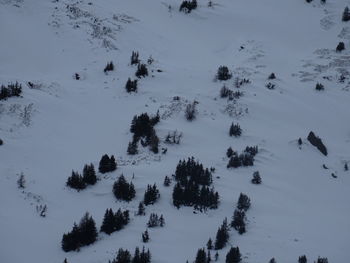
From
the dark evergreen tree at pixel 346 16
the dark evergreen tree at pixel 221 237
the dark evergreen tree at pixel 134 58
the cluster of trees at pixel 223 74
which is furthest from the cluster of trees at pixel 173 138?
the dark evergreen tree at pixel 346 16

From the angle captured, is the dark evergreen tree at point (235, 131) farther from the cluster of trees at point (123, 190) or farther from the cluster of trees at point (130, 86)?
the cluster of trees at point (123, 190)

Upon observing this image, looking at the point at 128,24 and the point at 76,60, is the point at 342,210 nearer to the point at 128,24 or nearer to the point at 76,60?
the point at 76,60

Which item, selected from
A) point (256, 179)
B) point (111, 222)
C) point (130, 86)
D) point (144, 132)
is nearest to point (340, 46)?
point (130, 86)

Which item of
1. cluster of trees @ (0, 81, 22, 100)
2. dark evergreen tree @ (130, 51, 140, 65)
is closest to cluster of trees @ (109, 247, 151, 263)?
cluster of trees @ (0, 81, 22, 100)

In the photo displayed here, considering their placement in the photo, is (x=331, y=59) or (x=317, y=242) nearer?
(x=317, y=242)

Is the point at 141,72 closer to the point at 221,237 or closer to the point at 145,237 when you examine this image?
the point at 145,237

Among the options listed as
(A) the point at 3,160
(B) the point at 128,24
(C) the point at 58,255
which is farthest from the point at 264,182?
(B) the point at 128,24
